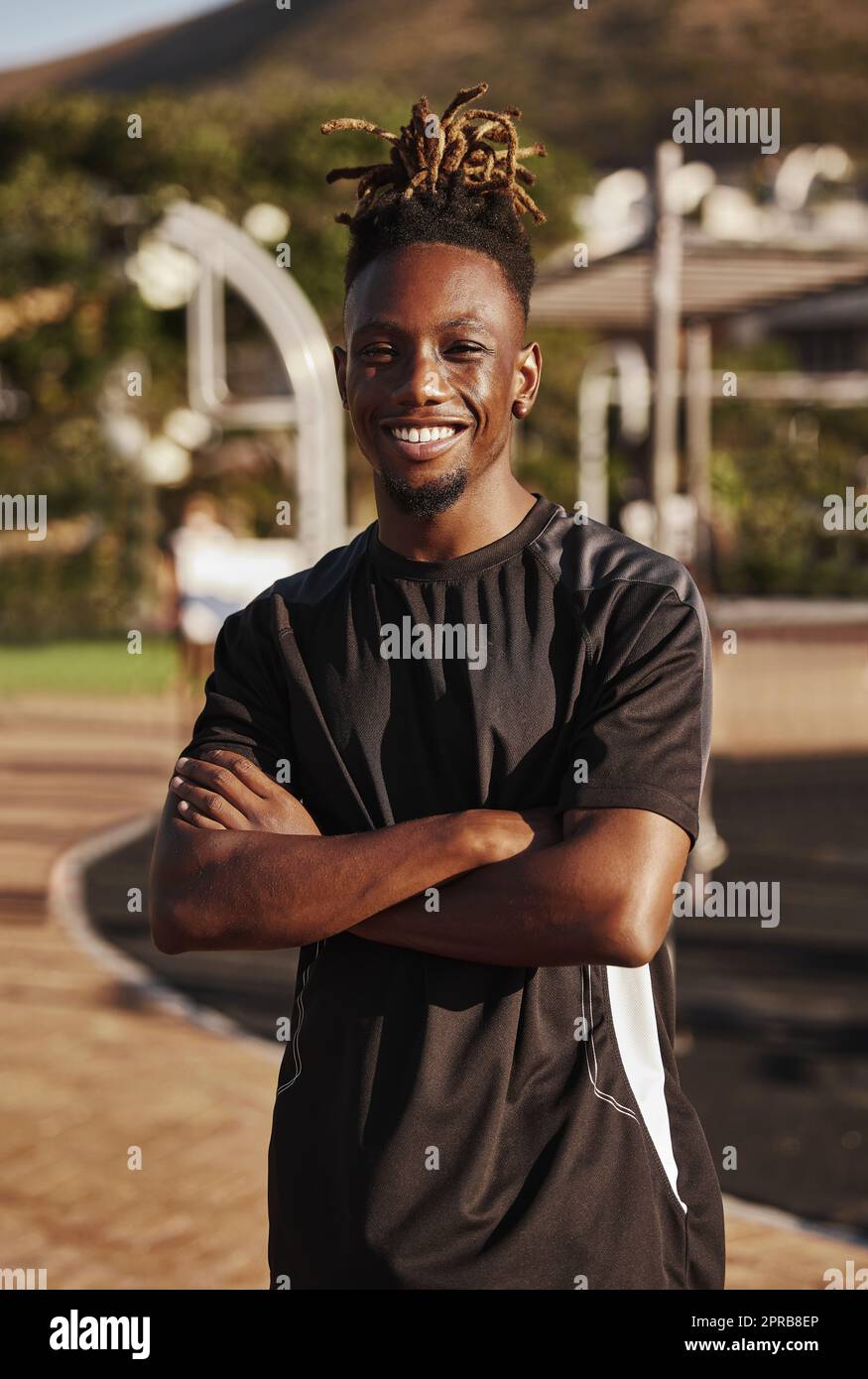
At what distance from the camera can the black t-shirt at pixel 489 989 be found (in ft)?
7.07

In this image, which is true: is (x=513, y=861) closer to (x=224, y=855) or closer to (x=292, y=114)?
(x=224, y=855)

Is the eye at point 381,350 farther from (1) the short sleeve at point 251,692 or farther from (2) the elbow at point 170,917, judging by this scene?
(2) the elbow at point 170,917

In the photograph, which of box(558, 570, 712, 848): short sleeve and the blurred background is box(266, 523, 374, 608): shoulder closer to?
box(558, 570, 712, 848): short sleeve

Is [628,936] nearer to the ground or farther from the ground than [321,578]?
nearer to the ground

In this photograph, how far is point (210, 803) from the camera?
2393 millimetres

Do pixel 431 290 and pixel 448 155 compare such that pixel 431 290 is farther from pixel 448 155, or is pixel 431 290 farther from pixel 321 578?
pixel 321 578

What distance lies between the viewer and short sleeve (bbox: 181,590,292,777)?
2.36 metres

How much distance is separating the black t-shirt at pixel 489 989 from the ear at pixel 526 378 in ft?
0.47

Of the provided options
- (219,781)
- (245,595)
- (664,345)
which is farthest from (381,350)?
(245,595)

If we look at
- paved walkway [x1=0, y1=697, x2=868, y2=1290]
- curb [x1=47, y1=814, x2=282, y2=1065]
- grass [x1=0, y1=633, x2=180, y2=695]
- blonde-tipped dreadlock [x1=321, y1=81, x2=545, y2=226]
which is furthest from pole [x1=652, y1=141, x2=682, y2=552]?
grass [x1=0, y1=633, x2=180, y2=695]

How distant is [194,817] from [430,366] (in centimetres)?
66

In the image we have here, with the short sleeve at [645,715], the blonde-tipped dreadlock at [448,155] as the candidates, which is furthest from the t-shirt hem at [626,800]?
the blonde-tipped dreadlock at [448,155]

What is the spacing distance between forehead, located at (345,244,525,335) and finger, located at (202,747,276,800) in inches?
22.4
